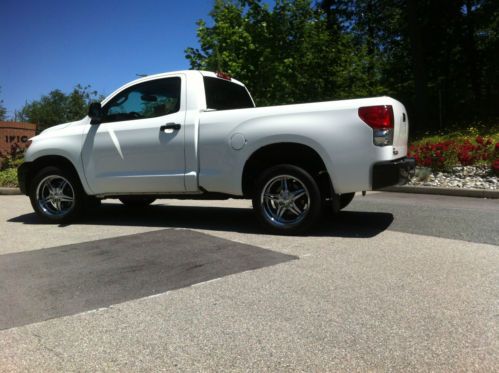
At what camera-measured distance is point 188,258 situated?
4676 mm

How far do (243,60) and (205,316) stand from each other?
14.2m

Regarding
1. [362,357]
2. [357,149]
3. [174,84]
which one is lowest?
[362,357]

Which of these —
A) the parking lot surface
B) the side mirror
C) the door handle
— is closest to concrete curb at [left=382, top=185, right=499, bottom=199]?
the parking lot surface

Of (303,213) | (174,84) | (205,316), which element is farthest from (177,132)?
(205,316)

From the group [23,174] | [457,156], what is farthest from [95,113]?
[457,156]

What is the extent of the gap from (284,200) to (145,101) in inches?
94.1

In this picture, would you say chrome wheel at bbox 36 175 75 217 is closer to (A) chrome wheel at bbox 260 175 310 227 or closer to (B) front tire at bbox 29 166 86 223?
(B) front tire at bbox 29 166 86 223

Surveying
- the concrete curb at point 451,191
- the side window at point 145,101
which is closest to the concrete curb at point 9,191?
the side window at point 145,101

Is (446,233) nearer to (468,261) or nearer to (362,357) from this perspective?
(468,261)

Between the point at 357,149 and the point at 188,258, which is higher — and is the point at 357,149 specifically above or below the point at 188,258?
above

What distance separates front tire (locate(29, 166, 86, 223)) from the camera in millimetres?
6805

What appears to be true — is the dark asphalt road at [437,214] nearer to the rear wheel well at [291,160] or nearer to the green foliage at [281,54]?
the rear wheel well at [291,160]

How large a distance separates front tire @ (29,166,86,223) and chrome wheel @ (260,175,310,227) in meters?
2.79

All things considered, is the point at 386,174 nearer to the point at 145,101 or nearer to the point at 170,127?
the point at 170,127
